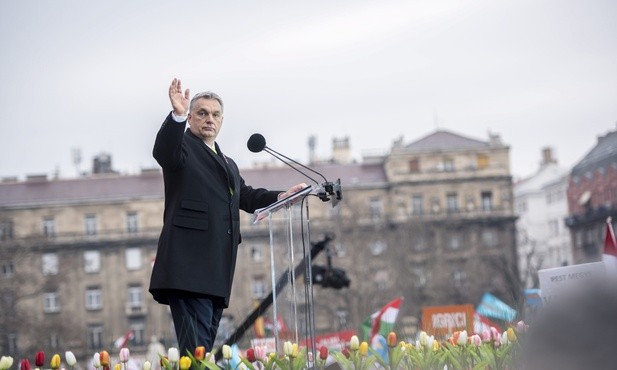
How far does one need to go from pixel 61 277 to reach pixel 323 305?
13219mm

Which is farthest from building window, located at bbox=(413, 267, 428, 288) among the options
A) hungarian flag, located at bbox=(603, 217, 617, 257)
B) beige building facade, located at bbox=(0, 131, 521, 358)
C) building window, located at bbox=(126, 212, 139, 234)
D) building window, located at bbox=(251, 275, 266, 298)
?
hungarian flag, located at bbox=(603, 217, 617, 257)

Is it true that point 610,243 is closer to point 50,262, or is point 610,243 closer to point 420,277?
point 420,277

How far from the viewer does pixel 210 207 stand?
6395 mm

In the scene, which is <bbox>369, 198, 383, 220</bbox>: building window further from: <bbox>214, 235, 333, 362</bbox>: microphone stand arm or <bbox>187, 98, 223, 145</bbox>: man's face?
<bbox>187, 98, 223, 145</bbox>: man's face

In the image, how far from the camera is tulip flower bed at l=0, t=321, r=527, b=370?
5.66m

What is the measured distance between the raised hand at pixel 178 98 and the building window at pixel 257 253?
83756 mm

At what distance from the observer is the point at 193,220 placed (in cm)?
633

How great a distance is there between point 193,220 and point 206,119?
55 cm

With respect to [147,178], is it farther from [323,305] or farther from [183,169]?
[183,169]

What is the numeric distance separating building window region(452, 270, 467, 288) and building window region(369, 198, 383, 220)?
21.0 ft

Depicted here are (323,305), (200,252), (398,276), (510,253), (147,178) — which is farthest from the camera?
(147,178)

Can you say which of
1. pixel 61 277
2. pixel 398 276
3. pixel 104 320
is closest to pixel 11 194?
pixel 104 320

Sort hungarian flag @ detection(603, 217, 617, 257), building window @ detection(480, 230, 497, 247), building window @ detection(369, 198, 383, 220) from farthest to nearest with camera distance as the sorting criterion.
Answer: building window @ detection(480, 230, 497, 247), building window @ detection(369, 198, 383, 220), hungarian flag @ detection(603, 217, 617, 257)

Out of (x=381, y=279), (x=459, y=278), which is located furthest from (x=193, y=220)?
(x=459, y=278)
